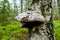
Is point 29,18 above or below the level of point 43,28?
above

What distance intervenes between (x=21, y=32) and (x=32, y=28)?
420cm

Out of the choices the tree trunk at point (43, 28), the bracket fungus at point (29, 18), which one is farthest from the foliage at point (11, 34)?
the bracket fungus at point (29, 18)

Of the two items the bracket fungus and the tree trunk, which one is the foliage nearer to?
the tree trunk

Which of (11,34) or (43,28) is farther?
(11,34)

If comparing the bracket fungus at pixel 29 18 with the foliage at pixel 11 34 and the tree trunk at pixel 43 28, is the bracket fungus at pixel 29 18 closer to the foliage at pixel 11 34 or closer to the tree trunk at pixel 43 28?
the tree trunk at pixel 43 28

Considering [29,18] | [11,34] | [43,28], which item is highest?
[29,18]

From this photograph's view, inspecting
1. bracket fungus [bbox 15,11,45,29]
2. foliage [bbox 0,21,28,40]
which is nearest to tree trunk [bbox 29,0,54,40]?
bracket fungus [bbox 15,11,45,29]

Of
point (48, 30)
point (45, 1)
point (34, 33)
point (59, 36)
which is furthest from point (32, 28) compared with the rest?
point (59, 36)

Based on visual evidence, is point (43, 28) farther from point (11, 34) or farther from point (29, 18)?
point (11, 34)

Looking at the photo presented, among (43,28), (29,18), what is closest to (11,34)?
(43,28)

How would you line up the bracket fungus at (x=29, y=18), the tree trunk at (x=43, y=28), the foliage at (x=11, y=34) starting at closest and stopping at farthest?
the bracket fungus at (x=29, y=18)
the tree trunk at (x=43, y=28)
the foliage at (x=11, y=34)

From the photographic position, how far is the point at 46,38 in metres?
2.09

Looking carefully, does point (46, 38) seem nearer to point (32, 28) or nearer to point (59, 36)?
point (32, 28)

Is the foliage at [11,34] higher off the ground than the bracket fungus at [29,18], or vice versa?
the bracket fungus at [29,18]
